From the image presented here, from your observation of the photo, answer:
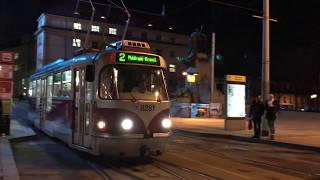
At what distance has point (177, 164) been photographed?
13602 millimetres

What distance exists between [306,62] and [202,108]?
4933 cm

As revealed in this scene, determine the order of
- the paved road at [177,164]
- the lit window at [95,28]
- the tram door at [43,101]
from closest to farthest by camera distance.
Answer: the paved road at [177,164], the tram door at [43,101], the lit window at [95,28]

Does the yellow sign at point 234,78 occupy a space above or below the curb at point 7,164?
above

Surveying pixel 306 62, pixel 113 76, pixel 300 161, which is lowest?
pixel 300 161

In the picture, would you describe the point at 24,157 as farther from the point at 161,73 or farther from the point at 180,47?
the point at 180,47

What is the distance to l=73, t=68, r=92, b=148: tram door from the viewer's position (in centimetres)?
1391

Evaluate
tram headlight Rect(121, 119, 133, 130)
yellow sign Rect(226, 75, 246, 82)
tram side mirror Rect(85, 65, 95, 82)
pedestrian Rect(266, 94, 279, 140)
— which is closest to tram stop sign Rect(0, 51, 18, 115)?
tram side mirror Rect(85, 65, 95, 82)

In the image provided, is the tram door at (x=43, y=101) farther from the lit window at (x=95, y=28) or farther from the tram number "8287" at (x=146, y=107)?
the lit window at (x=95, y=28)

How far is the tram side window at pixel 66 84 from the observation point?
53.3 feet

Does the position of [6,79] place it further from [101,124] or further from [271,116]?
[271,116]

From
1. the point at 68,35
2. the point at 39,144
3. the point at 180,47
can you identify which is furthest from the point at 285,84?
the point at 39,144

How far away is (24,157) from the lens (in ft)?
48.2

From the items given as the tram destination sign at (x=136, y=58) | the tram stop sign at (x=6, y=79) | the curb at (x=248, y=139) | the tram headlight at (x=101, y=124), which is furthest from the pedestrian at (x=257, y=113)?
the tram headlight at (x=101, y=124)

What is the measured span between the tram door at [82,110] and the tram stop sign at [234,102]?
41.3ft
